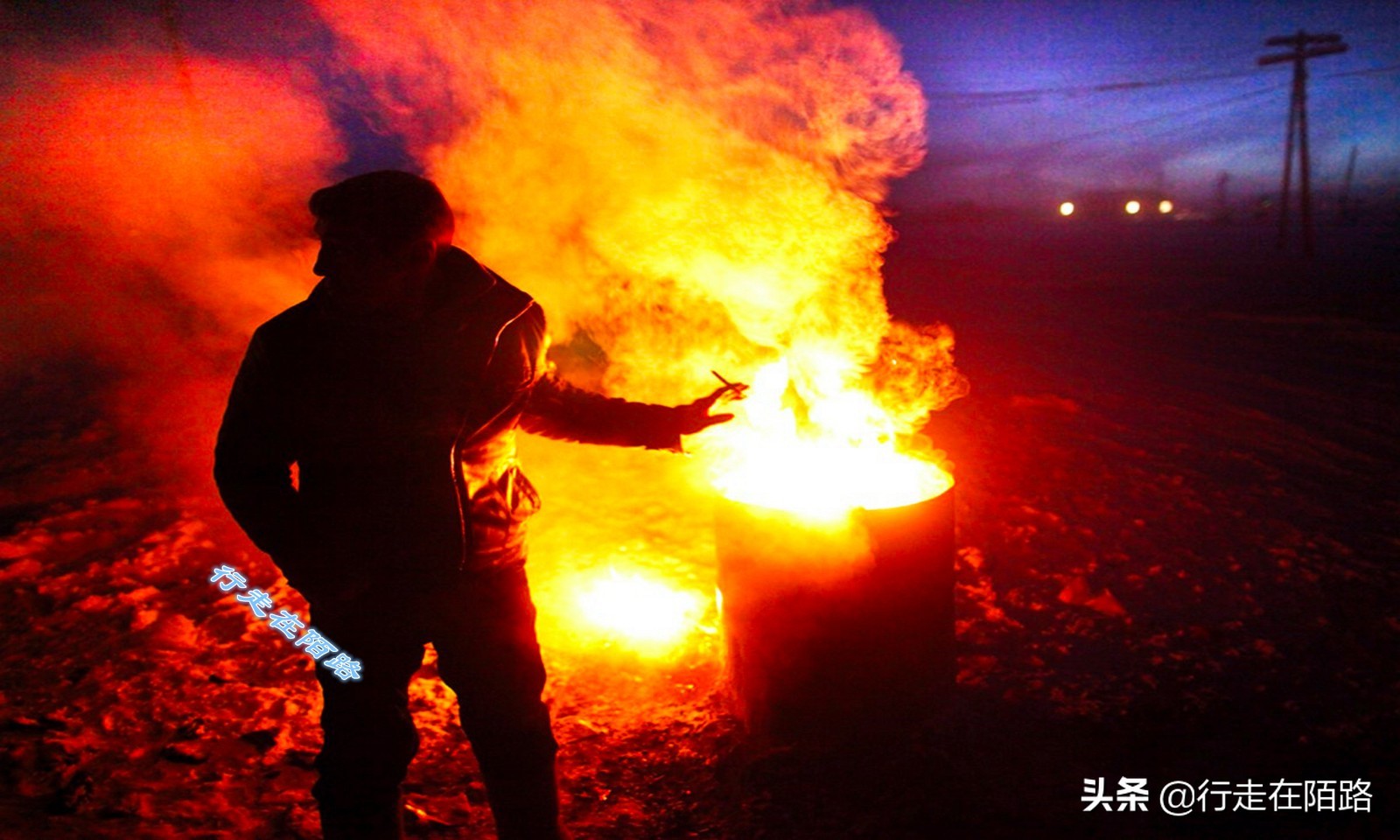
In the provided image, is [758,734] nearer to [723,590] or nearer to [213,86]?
[723,590]

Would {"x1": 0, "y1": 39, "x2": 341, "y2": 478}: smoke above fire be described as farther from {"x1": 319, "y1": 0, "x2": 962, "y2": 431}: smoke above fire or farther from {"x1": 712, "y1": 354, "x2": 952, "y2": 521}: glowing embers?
{"x1": 712, "y1": 354, "x2": 952, "y2": 521}: glowing embers

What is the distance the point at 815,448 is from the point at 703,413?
1.15 meters

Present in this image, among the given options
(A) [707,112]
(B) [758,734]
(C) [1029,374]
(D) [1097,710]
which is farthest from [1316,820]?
(C) [1029,374]

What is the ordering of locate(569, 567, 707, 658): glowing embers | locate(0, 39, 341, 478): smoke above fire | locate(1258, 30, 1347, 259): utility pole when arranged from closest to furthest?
locate(569, 567, 707, 658): glowing embers → locate(0, 39, 341, 478): smoke above fire → locate(1258, 30, 1347, 259): utility pole

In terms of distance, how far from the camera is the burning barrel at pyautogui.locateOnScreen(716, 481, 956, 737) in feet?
9.49

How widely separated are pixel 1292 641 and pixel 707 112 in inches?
163

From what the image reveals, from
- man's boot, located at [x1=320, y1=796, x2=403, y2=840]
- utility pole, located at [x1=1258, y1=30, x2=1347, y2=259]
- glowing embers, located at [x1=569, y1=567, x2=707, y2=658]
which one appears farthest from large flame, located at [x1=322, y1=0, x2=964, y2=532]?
utility pole, located at [x1=1258, y1=30, x2=1347, y2=259]

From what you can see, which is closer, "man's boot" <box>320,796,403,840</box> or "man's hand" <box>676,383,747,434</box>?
"man's boot" <box>320,796,403,840</box>

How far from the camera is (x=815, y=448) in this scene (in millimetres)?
3768

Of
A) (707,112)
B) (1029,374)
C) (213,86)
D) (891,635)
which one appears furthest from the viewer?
(1029,374)

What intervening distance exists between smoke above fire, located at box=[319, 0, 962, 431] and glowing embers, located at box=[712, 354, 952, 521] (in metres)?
Answer: 0.11

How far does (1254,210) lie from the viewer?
8562cm

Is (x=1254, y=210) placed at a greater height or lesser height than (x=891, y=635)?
greater

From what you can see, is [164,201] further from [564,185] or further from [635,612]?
[635,612]
